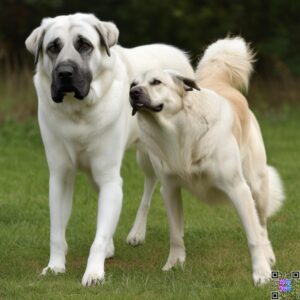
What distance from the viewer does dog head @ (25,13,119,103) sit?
20.3 ft

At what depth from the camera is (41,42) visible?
6.40m

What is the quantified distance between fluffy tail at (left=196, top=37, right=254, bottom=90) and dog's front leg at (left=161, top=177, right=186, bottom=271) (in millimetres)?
1092

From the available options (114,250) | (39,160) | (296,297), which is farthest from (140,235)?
(39,160)

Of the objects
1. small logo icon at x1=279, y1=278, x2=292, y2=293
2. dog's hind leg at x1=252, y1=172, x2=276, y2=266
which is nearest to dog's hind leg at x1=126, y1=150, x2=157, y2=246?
dog's hind leg at x1=252, y1=172, x2=276, y2=266

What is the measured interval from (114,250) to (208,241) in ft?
2.61

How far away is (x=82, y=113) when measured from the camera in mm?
6414

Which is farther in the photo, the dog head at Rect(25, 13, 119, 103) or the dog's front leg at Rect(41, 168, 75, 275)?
the dog's front leg at Rect(41, 168, 75, 275)

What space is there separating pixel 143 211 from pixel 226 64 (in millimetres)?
1489

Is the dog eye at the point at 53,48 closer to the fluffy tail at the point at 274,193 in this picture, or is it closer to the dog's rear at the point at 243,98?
the dog's rear at the point at 243,98

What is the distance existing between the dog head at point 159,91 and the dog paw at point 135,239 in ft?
6.16

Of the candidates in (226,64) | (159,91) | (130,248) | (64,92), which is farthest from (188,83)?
(130,248)

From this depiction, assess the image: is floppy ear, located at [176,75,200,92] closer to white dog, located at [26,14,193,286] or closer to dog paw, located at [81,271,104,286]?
white dog, located at [26,14,193,286]

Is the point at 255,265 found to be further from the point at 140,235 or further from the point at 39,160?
the point at 39,160

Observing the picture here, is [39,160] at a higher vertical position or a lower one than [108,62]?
lower
